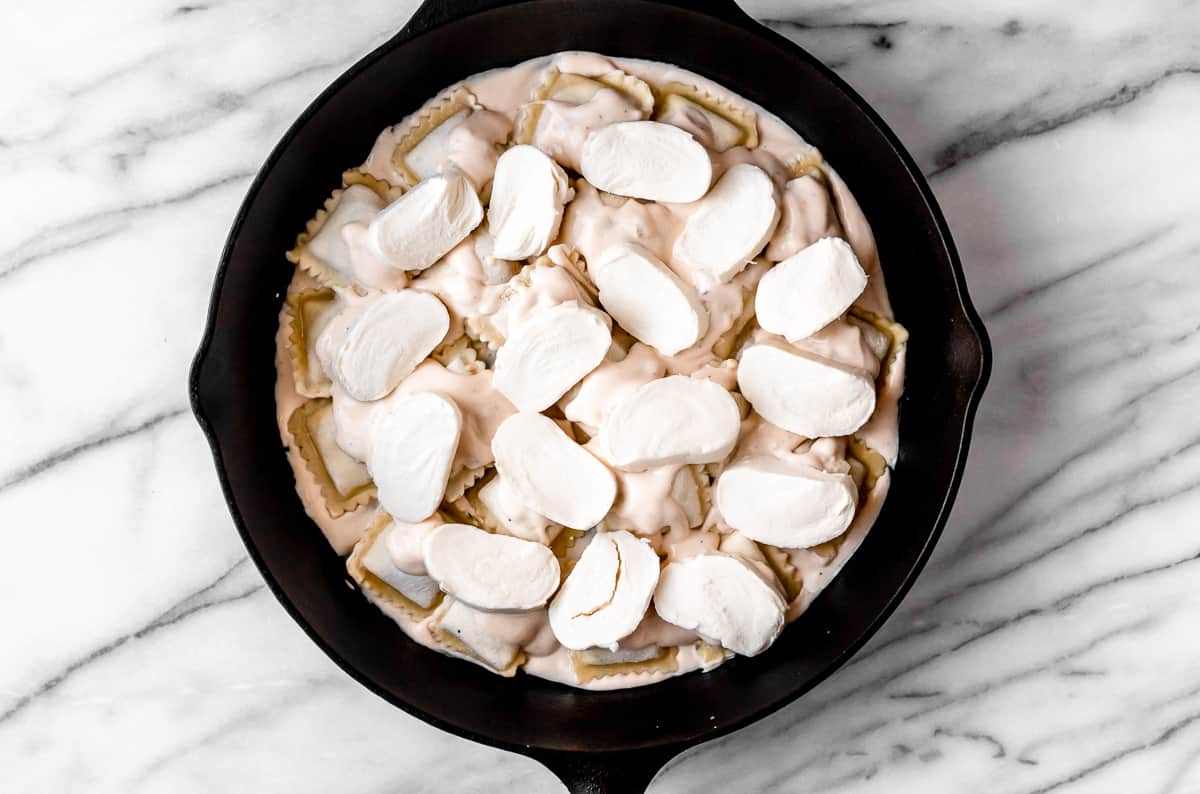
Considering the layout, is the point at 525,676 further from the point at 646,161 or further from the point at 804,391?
the point at 646,161

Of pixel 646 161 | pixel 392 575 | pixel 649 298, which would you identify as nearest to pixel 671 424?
pixel 649 298

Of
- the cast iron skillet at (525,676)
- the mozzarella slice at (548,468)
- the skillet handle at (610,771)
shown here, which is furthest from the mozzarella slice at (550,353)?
the skillet handle at (610,771)

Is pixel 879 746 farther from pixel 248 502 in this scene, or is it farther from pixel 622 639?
pixel 248 502

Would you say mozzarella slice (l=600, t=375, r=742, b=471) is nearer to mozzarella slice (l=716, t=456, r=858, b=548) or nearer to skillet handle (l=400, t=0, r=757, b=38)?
mozzarella slice (l=716, t=456, r=858, b=548)

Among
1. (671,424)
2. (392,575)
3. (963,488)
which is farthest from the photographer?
(963,488)

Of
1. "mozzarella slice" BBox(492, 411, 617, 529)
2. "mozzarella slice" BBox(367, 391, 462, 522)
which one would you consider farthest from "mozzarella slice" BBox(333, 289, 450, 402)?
"mozzarella slice" BBox(492, 411, 617, 529)

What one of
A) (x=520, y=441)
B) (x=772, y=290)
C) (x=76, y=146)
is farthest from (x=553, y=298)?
(x=76, y=146)
